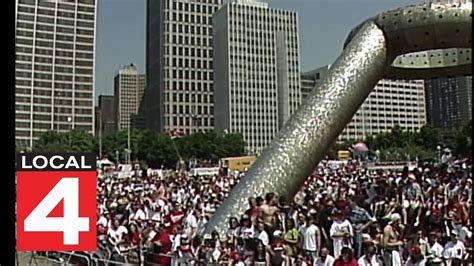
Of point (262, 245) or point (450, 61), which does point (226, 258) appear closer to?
point (262, 245)

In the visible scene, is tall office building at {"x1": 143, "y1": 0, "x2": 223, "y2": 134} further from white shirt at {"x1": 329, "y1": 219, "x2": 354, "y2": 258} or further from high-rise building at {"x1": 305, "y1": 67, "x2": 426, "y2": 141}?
white shirt at {"x1": 329, "y1": 219, "x2": 354, "y2": 258}

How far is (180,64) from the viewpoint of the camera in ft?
214

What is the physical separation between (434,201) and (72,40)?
189 feet

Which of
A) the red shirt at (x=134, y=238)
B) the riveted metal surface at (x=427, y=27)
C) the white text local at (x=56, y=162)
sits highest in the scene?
the riveted metal surface at (x=427, y=27)

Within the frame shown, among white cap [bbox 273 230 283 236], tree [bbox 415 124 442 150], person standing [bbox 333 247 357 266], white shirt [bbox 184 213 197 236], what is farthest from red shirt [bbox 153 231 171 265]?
tree [bbox 415 124 442 150]

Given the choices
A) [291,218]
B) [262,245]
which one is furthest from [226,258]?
[291,218]

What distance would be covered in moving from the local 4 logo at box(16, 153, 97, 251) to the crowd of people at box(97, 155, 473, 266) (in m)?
2.40

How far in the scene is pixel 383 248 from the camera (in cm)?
660

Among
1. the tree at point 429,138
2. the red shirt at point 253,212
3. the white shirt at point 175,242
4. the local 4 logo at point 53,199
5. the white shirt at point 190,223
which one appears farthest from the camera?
the tree at point 429,138

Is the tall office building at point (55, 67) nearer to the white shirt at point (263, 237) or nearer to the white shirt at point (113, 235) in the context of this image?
the white shirt at point (113, 235)

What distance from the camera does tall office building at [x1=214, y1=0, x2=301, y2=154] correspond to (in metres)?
64.9

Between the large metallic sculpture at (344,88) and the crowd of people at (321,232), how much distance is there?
15.3 inches

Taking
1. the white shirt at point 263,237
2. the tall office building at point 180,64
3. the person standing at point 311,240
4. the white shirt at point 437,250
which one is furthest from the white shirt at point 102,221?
the tall office building at point 180,64

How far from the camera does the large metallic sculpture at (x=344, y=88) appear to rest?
913 cm
